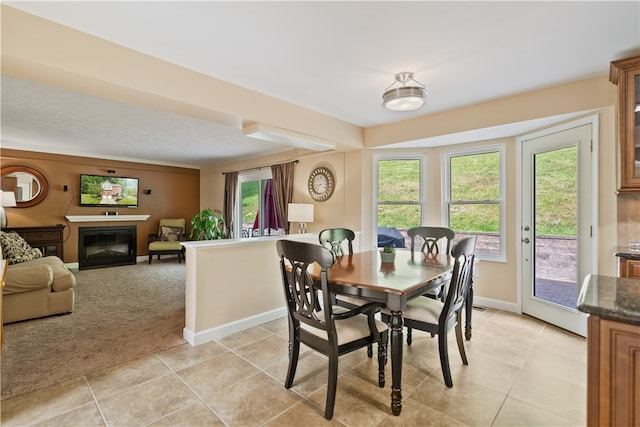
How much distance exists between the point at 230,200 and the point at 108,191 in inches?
101

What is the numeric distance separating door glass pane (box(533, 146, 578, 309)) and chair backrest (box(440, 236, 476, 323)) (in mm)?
1580

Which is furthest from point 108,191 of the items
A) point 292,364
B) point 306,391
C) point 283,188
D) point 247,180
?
point 306,391

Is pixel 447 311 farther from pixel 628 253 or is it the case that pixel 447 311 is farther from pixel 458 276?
pixel 628 253

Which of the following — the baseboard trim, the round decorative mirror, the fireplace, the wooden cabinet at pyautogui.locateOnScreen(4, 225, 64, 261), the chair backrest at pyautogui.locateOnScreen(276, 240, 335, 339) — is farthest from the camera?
the fireplace

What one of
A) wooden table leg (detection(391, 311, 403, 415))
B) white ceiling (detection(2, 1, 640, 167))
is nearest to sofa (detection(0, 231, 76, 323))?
white ceiling (detection(2, 1, 640, 167))

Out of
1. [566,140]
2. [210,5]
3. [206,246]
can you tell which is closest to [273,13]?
[210,5]

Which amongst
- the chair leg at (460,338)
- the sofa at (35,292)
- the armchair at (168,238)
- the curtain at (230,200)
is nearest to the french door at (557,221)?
the chair leg at (460,338)

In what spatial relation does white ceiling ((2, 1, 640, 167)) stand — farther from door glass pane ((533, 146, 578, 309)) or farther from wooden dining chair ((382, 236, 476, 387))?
wooden dining chair ((382, 236, 476, 387))

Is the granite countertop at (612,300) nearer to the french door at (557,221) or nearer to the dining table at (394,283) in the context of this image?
the dining table at (394,283)

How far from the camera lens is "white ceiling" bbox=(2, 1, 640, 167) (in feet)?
5.86

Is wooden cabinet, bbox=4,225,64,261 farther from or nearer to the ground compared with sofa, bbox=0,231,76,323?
farther from the ground

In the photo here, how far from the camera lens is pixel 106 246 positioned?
21.7ft

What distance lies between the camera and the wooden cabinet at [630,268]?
7.36 ft

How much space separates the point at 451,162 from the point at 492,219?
917mm
